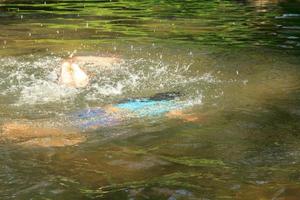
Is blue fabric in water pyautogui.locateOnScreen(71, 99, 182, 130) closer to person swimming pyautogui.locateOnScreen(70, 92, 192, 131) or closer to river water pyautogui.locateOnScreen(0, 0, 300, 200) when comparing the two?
person swimming pyautogui.locateOnScreen(70, 92, 192, 131)

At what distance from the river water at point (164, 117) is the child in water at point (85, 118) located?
0.16 meters

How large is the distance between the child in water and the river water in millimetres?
161

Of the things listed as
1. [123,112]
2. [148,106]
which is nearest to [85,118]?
[123,112]

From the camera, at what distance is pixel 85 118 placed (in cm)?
741

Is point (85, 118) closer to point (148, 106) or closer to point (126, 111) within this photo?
point (126, 111)

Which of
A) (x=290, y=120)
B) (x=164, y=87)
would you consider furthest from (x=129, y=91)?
(x=290, y=120)

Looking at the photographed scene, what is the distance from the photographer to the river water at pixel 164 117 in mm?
5270

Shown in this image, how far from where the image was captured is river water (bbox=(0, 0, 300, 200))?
17.3 feet

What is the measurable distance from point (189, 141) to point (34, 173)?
209 centimetres

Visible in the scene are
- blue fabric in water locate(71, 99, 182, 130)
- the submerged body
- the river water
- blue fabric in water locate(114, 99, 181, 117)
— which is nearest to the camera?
the river water

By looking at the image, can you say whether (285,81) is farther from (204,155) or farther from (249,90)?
(204,155)

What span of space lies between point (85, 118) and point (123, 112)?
2.02 feet

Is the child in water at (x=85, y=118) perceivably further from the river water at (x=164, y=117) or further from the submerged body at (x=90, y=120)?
the river water at (x=164, y=117)

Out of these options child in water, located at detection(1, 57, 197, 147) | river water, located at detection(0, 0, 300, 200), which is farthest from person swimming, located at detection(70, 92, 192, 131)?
river water, located at detection(0, 0, 300, 200)
